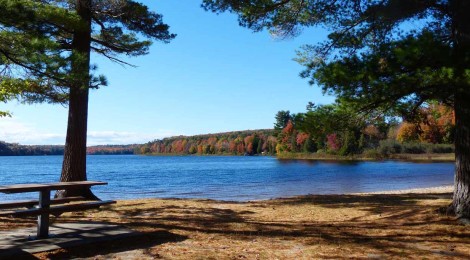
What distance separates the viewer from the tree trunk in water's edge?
6188 mm

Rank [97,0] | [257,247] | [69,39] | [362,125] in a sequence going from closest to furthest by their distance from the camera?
[257,247]
[362,125]
[97,0]
[69,39]

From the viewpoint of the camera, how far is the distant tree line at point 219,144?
154000 mm

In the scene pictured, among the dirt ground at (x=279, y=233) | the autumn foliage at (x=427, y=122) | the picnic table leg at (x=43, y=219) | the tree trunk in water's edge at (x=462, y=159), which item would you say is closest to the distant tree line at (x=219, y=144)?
the autumn foliage at (x=427, y=122)

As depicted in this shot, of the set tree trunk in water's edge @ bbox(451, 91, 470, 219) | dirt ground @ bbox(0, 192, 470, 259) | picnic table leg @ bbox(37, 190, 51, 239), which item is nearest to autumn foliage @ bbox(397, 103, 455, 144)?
tree trunk in water's edge @ bbox(451, 91, 470, 219)

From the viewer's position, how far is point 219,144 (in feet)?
554

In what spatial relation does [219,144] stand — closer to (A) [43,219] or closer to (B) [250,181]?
(B) [250,181]

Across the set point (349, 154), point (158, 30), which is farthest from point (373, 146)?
point (158, 30)

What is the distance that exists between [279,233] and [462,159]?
309 cm

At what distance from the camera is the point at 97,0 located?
9.93 metres

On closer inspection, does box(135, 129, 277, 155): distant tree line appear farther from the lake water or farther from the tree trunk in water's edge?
the tree trunk in water's edge

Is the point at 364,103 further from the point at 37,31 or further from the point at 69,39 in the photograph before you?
the point at 69,39

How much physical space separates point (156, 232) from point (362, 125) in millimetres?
3987

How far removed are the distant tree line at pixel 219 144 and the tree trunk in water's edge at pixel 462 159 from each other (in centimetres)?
13933

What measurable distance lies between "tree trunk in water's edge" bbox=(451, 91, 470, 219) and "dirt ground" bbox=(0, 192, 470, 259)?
0.90 feet
